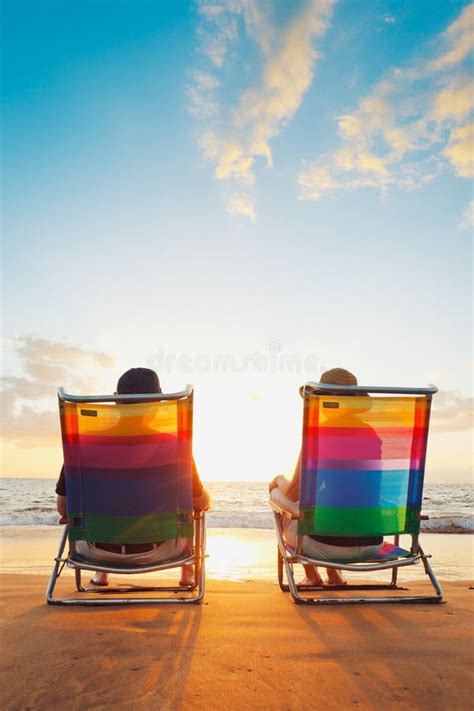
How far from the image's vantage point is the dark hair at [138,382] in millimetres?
3863

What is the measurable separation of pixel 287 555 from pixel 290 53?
24.9 feet

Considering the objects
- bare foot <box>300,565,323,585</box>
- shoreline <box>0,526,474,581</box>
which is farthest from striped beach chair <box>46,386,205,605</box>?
shoreline <box>0,526,474,581</box>

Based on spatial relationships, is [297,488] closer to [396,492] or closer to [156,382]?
[396,492]

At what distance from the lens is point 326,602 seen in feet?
11.1

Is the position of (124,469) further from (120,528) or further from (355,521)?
(355,521)

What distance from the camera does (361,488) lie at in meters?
3.59

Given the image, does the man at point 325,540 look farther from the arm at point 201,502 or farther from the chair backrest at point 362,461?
the arm at point 201,502

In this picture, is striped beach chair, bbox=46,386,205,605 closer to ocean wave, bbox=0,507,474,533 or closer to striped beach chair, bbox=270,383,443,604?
striped beach chair, bbox=270,383,443,604

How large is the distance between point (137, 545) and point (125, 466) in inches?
22.7

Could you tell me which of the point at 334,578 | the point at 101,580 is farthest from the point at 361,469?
the point at 101,580

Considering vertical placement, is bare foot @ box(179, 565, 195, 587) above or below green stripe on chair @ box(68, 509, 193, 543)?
below

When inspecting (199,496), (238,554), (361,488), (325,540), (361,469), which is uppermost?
(361,469)

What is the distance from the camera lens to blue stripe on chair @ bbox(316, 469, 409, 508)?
139 inches

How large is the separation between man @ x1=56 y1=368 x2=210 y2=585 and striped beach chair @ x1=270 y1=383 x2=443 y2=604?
2.20ft
